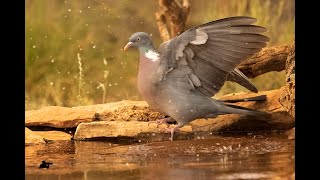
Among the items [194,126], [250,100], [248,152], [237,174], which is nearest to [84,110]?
[194,126]

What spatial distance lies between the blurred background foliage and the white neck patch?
201 cm

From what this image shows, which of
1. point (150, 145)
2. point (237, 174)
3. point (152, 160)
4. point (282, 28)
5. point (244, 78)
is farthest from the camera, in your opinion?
point (282, 28)

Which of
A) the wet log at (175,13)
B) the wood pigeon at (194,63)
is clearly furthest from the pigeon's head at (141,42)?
the wet log at (175,13)

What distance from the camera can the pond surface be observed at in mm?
4316

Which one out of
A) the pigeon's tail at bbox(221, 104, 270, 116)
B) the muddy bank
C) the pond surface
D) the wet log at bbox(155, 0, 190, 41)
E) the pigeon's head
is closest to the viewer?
the pond surface

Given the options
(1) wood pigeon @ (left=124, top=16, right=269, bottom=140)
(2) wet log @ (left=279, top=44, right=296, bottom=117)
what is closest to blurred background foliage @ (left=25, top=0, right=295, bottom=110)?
(2) wet log @ (left=279, top=44, right=296, bottom=117)

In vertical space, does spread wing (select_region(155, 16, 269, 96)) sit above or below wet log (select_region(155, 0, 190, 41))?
below

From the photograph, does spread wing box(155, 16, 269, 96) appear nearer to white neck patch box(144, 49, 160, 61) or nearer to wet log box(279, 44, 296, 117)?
white neck patch box(144, 49, 160, 61)

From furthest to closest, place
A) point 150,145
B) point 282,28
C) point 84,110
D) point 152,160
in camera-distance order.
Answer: point 282,28 < point 84,110 < point 150,145 < point 152,160

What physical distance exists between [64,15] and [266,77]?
2.04 meters

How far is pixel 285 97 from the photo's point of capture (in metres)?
5.62

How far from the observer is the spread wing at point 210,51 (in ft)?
17.6
